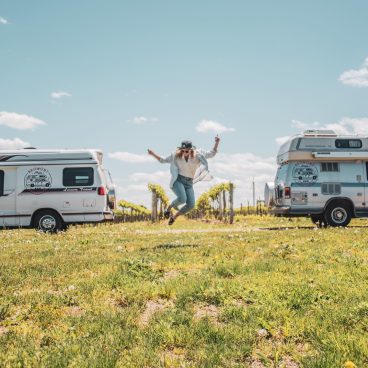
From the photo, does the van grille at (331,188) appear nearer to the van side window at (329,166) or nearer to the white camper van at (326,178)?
the white camper van at (326,178)

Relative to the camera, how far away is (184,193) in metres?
12.1

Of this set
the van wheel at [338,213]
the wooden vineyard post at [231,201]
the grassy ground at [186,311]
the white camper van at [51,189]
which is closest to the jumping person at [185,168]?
the grassy ground at [186,311]

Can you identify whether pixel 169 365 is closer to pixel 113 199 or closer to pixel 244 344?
pixel 244 344

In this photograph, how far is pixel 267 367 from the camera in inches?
154

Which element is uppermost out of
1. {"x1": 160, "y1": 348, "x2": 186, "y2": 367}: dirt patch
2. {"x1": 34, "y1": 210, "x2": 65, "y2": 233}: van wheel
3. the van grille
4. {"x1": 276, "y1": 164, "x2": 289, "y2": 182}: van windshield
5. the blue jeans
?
{"x1": 276, "y1": 164, "x2": 289, "y2": 182}: van windshield

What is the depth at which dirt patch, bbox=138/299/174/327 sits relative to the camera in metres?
5.05

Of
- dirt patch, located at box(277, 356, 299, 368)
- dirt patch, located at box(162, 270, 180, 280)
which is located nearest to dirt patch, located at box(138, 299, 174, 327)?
dirt patch, located at box(162, 270, 180, 280)

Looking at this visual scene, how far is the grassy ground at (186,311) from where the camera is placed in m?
4.07

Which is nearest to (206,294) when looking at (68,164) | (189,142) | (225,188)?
(189,142)

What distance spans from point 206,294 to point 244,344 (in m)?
1.55

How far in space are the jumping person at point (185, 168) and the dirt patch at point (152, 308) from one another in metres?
6.30

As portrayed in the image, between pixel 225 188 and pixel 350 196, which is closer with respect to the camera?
pixel 350 196

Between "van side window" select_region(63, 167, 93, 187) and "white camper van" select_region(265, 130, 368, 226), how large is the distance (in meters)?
7.64

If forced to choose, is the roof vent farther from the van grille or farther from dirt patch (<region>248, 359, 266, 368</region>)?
dirt patch (<region>248, 359, 266, 368</region>)
